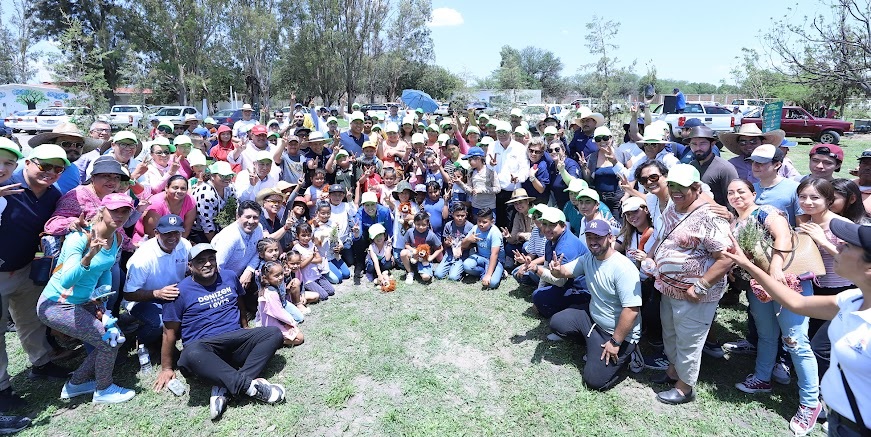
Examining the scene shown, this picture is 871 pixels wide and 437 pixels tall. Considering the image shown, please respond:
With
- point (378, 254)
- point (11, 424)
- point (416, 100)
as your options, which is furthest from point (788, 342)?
point (416, 100)

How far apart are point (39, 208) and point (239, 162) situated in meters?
3.25

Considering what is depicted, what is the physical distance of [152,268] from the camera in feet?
14.3

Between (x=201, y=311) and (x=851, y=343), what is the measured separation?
458 centimetres

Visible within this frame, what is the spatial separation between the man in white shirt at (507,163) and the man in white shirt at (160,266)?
14.2 feet

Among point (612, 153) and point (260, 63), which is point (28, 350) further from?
point (260, 63)

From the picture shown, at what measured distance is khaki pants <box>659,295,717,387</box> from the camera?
3635mm

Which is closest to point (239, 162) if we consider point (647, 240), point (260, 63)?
point (647, 240)

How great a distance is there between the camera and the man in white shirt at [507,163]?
6938 mm

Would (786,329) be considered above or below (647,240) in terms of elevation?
below

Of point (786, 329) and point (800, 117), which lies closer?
point (786, 329)

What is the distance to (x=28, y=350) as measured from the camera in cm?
425

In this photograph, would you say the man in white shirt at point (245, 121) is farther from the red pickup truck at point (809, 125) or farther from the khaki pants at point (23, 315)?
the red pickup truck at point (809, 125)

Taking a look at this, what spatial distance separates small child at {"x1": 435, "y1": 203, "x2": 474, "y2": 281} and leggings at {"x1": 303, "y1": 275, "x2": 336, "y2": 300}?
1.55 meters

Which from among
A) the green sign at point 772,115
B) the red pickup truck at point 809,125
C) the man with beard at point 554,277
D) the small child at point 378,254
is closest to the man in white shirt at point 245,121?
the small child at point 378,254
